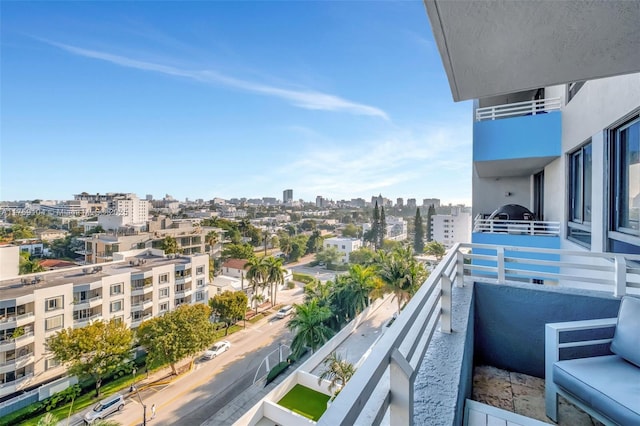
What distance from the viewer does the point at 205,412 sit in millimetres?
13508

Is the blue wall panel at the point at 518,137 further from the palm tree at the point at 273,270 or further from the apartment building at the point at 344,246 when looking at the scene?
the apartment building at the point at 344,246

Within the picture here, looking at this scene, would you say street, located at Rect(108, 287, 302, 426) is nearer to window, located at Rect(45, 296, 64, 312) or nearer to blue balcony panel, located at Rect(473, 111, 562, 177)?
window, located at Rect(45, 296, 64, 312)

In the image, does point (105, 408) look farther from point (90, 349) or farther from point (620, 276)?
point (620, 276)

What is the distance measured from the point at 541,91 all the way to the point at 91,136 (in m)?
43.3

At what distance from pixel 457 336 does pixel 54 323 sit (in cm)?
2052

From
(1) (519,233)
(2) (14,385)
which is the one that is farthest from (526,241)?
(2) (14,385)

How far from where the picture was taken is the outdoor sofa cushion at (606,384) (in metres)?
1.28

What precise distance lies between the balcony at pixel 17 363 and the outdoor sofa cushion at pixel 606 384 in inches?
837

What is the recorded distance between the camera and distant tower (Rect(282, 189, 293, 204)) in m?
71.1

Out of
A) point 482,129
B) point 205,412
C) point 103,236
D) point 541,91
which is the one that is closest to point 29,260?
point 103,236

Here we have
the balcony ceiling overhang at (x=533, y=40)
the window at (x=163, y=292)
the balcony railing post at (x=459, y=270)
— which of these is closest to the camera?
the balcony ceiling overhang at (x=533, y=40)

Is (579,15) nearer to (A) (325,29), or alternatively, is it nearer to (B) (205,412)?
(B) (205,412)

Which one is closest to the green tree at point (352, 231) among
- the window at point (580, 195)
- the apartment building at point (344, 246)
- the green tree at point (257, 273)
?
the apartment building at point (344, 246)

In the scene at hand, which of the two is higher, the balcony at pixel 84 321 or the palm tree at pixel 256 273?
the palm tree at pixel 256 273
